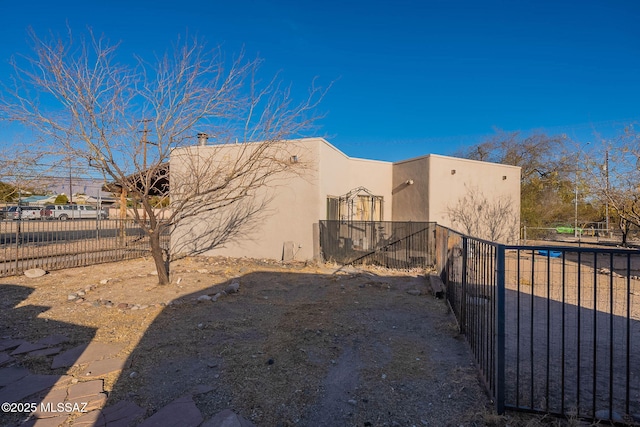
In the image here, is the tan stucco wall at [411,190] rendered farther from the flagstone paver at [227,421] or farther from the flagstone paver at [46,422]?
the flagstone paver at [46,422]

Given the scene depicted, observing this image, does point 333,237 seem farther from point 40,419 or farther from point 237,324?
point 40,419

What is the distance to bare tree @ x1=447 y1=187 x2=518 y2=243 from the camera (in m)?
13.0

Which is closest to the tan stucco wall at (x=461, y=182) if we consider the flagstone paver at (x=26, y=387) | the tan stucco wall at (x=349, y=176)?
the tan stucco wall at (x=349, y=176)

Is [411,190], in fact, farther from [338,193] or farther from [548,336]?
[548,336]

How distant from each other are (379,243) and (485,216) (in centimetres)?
576

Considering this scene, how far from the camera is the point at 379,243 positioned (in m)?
10.2

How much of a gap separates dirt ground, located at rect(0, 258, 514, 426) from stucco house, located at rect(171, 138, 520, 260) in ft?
11.0

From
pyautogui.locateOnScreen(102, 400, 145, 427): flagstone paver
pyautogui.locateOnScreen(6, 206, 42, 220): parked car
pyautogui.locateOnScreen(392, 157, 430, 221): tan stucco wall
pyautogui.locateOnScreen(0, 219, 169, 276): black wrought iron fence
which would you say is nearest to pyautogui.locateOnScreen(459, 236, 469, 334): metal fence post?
pyautogui.locateOnScreen(102, 400, 145, 427): flagstone paver

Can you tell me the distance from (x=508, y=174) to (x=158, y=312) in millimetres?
13711

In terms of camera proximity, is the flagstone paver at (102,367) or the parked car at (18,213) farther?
the parked car at (18,213)

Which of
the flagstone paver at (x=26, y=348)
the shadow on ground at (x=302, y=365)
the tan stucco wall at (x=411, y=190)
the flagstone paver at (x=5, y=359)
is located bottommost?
the shadow on ground at (x=302, y=365)

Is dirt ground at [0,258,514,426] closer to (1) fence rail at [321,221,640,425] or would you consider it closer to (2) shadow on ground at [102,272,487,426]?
(2) shadow on ground at [102,272,487,426]

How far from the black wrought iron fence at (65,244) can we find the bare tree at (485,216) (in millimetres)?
10586

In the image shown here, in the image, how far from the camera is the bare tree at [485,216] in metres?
13.0
